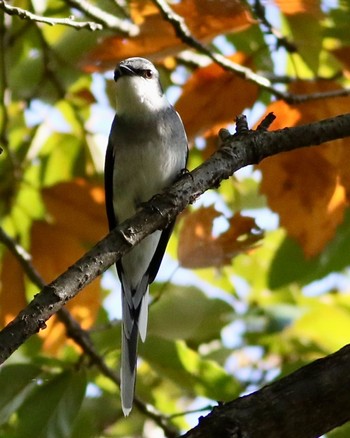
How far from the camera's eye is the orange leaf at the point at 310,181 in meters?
2.86

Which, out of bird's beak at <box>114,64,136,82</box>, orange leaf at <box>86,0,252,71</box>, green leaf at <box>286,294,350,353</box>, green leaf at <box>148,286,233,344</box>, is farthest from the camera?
bird's beak at <box>114,64,136,82</box>

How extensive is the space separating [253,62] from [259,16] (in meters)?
0.18

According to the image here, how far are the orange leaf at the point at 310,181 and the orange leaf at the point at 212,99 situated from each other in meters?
0.11

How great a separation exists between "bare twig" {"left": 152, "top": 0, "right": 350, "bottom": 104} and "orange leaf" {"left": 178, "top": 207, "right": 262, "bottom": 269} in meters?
0.44

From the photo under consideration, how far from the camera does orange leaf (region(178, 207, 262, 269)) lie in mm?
2898

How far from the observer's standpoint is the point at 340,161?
2.84 m

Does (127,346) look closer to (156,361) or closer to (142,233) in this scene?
(156,361)

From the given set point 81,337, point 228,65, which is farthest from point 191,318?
point 228,65

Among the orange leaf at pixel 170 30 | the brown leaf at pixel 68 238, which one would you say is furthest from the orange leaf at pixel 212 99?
the brown leaf at pixel 68 238

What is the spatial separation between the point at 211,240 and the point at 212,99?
1.57ft

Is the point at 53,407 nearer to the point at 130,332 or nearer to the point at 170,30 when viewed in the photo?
the point at 130,332

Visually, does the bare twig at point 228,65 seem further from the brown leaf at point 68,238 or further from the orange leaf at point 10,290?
the orange leaf at point 10,290

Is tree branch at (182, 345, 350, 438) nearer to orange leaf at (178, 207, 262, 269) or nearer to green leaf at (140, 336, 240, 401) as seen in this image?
orange leaf at (178, 207, 262, 269)

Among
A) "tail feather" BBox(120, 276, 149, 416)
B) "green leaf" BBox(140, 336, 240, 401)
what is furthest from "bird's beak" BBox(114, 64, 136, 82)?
"green leaf" BBox(140, 336, 240, 401)
